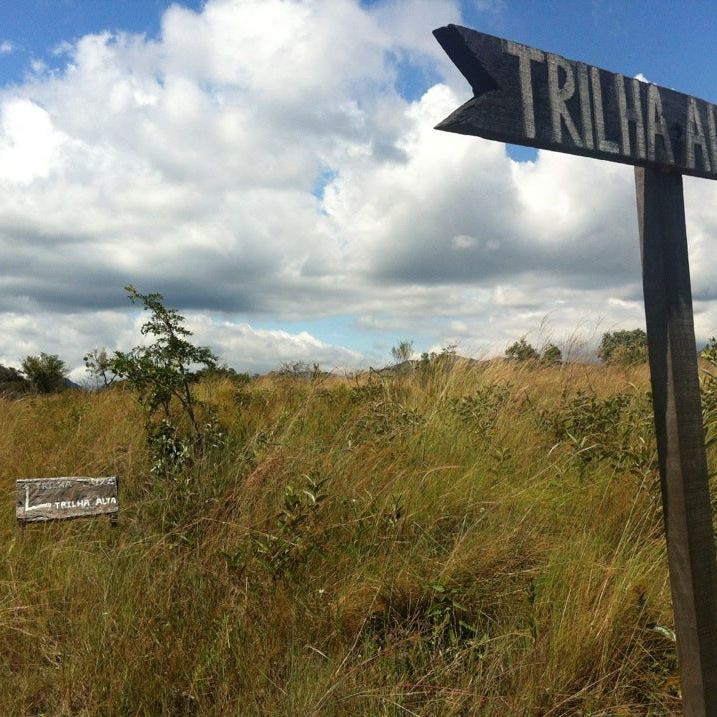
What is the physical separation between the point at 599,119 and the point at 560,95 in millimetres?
198

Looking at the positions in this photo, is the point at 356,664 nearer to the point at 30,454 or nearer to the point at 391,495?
the point at 391,495


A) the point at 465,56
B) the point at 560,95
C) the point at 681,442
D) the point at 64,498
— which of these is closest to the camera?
the point at 465,56

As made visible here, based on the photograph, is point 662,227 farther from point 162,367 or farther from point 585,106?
point 162,367

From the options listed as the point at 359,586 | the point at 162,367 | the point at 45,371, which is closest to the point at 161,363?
the point at 162,367

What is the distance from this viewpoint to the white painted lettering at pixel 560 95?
229cm

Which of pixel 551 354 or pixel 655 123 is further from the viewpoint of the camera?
pixel 551 354

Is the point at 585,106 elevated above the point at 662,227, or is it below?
above

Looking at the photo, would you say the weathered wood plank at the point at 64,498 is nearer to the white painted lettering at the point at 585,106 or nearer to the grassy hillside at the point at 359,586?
the grassy hillside at the point at 359,586

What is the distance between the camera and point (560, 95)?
7.62 ft

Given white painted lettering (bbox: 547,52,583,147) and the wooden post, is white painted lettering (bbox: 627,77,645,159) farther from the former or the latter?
white painted lettering (bbox: 547,52,583,147)

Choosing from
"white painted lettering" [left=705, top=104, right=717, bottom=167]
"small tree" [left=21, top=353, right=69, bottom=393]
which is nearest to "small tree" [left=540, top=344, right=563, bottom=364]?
"white painted lettering" [left=705, top=104, right=717, bottom=167]

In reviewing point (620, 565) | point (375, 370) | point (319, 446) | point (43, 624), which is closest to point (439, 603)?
point (620, 565)

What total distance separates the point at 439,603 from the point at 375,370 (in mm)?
4972

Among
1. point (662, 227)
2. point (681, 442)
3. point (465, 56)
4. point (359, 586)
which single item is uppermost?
point (465, 56)
